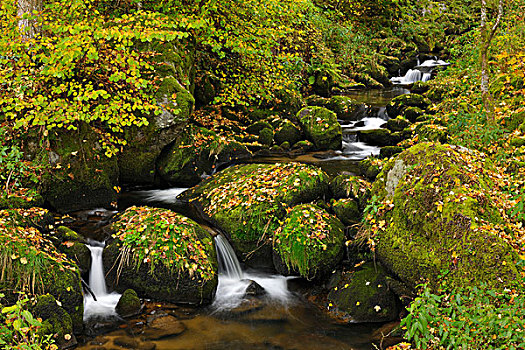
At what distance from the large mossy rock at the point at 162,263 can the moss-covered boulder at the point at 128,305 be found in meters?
0.25

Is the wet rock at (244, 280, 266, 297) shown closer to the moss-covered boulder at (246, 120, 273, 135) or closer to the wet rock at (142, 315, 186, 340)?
the wet rock at (142, 315, 186, 340)

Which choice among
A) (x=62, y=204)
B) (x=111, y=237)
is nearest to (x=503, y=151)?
(x=111, y=237)

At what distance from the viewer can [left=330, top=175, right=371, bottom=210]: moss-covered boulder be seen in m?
7.39

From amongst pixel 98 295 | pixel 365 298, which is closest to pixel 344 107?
pixel 365 298

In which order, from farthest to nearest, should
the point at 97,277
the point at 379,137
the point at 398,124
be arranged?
the point at 398,124 < the point at 379,137 < the point at 97,277

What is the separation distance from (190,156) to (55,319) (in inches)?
213

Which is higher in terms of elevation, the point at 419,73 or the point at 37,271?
the point at 419,73

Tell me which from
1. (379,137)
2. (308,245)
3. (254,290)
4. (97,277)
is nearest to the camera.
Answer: (97,277)

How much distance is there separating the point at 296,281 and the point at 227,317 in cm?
133

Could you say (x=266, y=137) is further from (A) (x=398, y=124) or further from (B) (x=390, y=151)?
(A) (x=398, y=124)

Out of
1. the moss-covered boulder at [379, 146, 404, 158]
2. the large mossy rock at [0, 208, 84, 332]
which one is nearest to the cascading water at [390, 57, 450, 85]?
the moss-covered boulder at [379, 146, 404, 158]

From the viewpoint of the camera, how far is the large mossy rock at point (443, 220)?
193 inches

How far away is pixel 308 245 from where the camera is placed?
6.41m

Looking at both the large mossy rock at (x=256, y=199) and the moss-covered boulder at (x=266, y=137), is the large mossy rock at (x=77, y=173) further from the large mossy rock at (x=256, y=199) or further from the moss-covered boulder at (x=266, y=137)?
the moss-covered boulder at (x=266, y=137)
